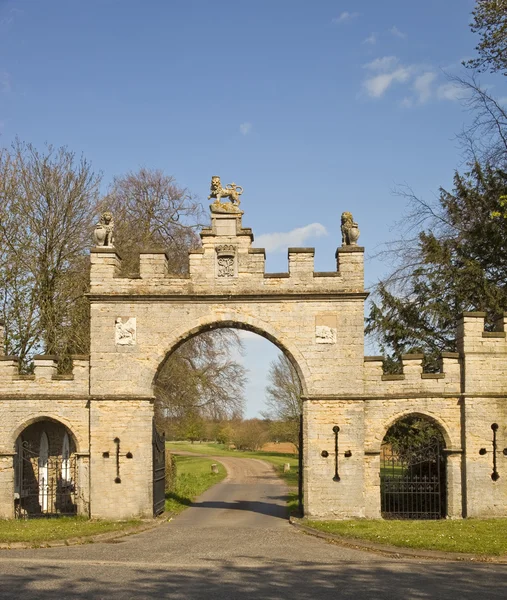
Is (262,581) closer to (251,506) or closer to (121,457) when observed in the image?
(121,457)

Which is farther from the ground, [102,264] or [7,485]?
[102,264]

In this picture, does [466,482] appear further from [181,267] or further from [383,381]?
[181,267]

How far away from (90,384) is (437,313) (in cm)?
1125

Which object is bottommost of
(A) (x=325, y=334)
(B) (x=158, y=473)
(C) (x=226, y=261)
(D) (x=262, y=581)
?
(D) (x=262, y=581)

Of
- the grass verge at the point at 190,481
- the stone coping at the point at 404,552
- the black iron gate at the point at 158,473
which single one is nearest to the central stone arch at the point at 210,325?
the black iron gate at the point at 158,473

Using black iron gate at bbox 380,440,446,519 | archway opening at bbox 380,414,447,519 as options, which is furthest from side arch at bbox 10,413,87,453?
black iron gate at bbox 380,440,446,519

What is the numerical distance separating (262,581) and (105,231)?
31.2 feet

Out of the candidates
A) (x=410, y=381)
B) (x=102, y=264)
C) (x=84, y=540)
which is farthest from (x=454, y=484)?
(x=102, y=264)

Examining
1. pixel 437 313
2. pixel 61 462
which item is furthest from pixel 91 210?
pixel 437 313

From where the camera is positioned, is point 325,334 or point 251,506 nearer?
point 325,334

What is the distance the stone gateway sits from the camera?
669 inches

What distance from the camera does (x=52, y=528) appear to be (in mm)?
15508

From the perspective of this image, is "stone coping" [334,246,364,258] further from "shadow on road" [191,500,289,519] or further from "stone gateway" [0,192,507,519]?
"shadow on road" [191,500,289,519]

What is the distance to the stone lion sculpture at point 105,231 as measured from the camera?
1748 centimetres
